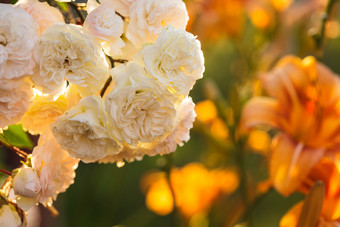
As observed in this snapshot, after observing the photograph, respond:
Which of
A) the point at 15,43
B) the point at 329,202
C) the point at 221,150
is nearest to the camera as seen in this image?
the point at 15,43

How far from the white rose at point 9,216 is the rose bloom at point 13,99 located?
0.20ft

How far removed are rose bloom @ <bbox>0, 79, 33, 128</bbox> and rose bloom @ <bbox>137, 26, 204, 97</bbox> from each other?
0.07m

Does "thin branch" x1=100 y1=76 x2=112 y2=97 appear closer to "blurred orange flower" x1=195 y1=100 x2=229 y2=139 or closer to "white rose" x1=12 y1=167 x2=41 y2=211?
"white rose" x1=12 y1=167 x2=41 y2=211

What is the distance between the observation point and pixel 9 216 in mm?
289

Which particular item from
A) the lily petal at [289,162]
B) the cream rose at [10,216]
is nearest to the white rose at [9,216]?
the cream rose at [10,216]

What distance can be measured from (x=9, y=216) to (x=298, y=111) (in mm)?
334

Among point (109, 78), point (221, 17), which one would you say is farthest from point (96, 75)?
point (221, 17)

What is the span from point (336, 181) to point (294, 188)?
4 cm

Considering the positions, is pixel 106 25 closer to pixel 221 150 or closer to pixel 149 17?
pixel 149 17

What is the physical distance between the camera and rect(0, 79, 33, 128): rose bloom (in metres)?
0.25

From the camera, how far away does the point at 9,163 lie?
52cm

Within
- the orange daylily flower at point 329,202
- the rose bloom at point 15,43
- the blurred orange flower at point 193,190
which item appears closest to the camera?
the rose bloom at point 15,43

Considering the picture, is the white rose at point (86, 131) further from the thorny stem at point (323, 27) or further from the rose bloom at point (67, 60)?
the thorny stem at point (323, 27)

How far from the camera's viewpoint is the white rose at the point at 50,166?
0.28 metres
